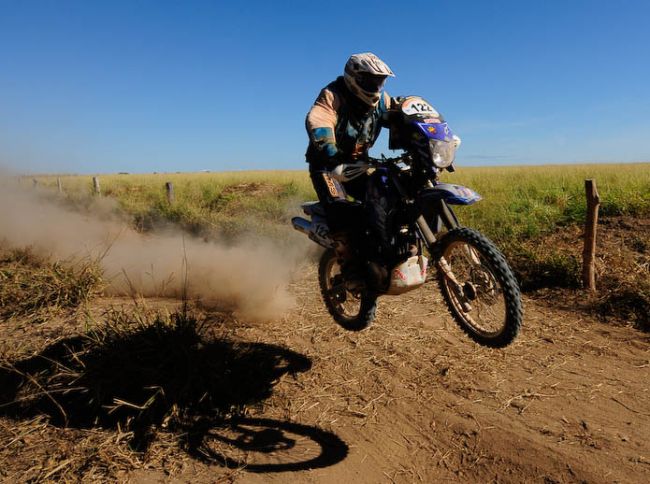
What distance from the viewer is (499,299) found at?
351cm

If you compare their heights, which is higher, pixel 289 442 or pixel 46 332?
pixel 46 332

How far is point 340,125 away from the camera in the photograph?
4.20 meters

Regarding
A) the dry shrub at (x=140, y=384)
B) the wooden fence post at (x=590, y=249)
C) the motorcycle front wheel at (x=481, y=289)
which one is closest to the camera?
the motorcycle front wheel at (x=481, y=289)

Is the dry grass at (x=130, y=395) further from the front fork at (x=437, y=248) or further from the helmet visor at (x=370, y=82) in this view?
the helmet visor at (x=370, y=82)

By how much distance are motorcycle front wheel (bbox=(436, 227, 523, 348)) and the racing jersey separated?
1157mm

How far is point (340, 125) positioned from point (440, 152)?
123 centimetres

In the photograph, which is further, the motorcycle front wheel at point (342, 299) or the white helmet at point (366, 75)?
the motorcycle front wheel at point (342, 299)

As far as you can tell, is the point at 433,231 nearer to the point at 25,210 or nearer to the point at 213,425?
the point at 213,425

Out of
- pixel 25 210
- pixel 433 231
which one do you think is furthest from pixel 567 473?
pixel 25 210

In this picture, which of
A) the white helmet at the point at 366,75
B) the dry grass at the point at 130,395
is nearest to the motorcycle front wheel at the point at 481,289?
the white helmet at the point at 366,75

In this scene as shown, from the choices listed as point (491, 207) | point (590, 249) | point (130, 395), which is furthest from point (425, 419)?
point (491, 207)

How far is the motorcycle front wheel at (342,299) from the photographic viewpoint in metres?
4.23

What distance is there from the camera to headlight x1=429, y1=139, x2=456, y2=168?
10.7 feet

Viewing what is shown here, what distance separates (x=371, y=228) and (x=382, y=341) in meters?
2.07
